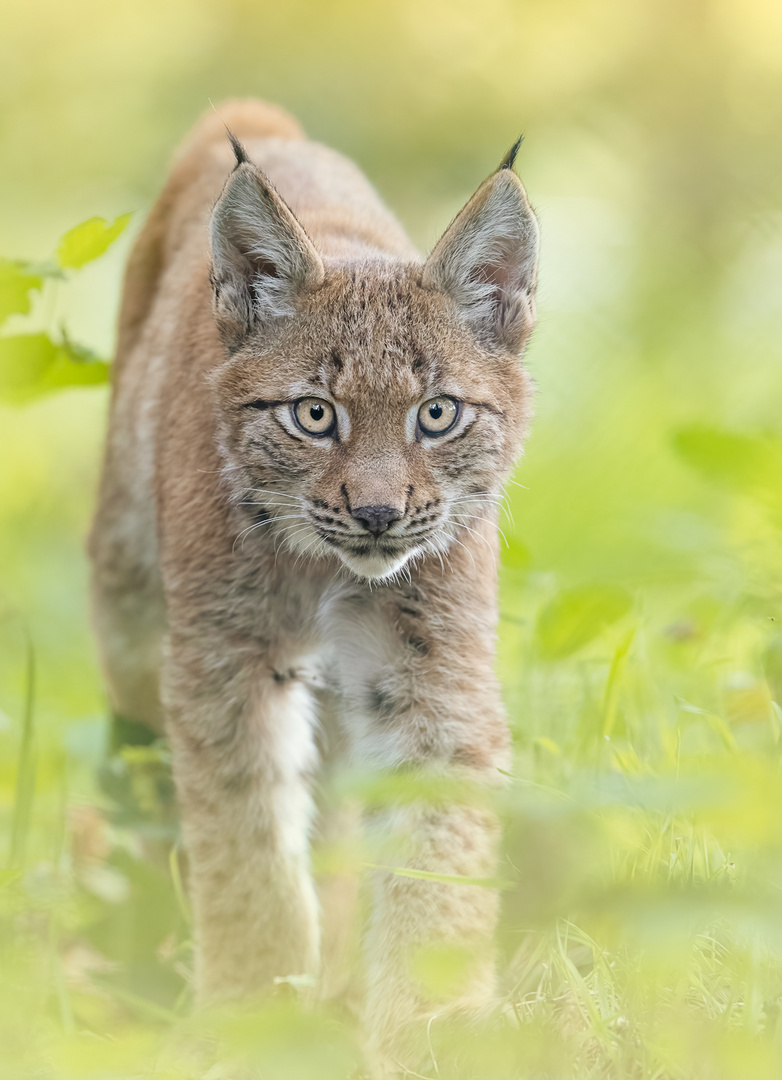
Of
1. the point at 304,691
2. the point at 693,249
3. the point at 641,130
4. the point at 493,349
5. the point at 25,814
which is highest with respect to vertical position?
the point at 641,130

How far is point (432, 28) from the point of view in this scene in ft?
35.0

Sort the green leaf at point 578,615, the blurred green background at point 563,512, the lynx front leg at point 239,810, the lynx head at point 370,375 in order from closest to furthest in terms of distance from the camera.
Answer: the blurred green background at point 563,512, the lynx head at point 370,375, the lynx front leg at point 239,810, the green leaf at point 578,615

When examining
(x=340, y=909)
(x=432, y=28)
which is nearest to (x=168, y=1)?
(x=432, y=28)

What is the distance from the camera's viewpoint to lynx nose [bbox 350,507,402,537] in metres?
3.21

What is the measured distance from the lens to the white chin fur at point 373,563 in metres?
3.37

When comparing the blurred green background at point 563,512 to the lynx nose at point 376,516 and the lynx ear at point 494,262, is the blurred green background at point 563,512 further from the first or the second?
the lynx nose at point 376,516

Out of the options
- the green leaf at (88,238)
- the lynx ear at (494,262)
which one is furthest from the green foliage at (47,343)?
the lynx ear at (494,262)

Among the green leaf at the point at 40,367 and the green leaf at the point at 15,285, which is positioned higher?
the green leaf at the point at 15,285

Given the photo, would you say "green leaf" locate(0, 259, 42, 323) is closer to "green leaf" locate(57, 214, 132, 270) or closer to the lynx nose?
"green leaf" locate(57, 214, 132, 270)

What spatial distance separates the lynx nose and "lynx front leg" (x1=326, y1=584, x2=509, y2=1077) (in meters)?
0.51

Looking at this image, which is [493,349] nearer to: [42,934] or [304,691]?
[304,691]

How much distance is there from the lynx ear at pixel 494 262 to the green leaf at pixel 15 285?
1.22m

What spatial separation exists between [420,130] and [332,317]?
7449mm

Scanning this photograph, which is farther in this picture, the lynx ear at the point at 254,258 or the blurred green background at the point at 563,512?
the lynx ear at the point at 254,258
